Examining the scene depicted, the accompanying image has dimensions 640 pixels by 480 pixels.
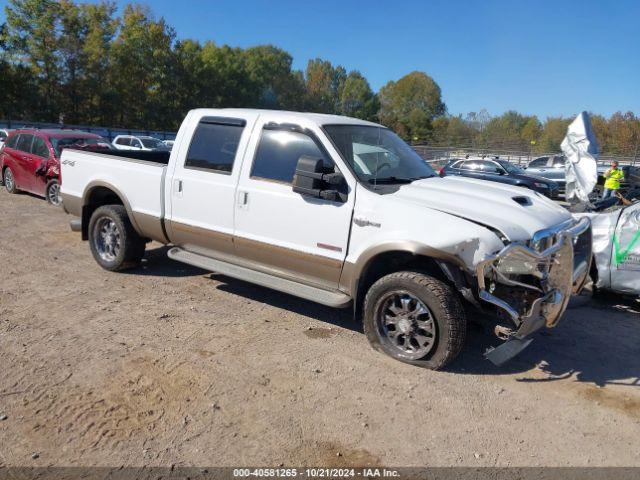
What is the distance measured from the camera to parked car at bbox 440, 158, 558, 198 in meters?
17.5

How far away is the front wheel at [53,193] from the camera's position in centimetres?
1098

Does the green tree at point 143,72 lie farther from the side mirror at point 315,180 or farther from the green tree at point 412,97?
the green tree at point 412,97

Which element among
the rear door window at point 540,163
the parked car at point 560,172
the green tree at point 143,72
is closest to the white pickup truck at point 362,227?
the parked car at point 560,172

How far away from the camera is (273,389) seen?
3844mm

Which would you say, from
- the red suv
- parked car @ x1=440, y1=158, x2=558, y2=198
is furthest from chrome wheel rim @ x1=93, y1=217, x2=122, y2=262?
parked car @ x1=440, y1=158, x2=558, y2=198

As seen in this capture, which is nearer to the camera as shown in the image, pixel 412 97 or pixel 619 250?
pixel 619 250

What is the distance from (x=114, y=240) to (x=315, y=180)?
3259mm

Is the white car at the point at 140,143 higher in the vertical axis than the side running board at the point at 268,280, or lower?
higher

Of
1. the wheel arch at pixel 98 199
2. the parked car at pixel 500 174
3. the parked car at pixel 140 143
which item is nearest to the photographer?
the wheel arch at pixel 98 199

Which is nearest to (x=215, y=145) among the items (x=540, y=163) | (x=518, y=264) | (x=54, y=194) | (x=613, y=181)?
(x=518, y=264)

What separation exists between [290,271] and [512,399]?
7.14 feet

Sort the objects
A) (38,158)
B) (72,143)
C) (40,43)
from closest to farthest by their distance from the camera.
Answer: (38,158) < (72,143) < (40,43)

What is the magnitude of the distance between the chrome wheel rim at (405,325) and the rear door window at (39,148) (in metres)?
9.52

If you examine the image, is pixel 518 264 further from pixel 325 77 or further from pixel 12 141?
pixel 325 77
